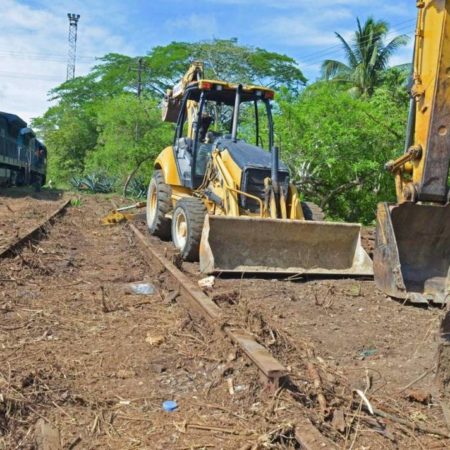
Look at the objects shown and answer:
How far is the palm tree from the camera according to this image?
36.8 metres

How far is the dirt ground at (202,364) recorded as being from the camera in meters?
3.31

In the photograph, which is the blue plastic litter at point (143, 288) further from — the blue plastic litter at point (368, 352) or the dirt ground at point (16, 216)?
the blue plastic litter at point (368, 352)

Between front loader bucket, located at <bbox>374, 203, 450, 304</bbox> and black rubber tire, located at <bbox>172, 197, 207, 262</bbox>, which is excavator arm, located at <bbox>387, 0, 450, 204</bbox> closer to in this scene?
front loader bucket, located at <bbox>374, 203, 450, 304</bbox>

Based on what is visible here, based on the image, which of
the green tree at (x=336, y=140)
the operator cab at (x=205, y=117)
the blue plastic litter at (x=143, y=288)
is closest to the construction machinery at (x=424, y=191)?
the blue plastic litter at (x=143, y=288)

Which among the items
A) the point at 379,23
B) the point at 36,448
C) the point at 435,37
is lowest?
the point at 36,448

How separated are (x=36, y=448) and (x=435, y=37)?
5.34m

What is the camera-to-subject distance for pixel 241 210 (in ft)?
28.4

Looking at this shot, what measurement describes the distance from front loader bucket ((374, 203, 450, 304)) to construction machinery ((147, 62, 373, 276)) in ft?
4.05

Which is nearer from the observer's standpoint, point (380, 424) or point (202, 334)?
point (380, 424)

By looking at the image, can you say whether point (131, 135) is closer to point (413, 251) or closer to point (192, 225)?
point (192, 225)

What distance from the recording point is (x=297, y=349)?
4.67m

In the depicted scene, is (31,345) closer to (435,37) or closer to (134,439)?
(134,439)

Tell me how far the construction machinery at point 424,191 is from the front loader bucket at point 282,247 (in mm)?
1265

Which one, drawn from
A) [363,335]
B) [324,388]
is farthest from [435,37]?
[324,388]
